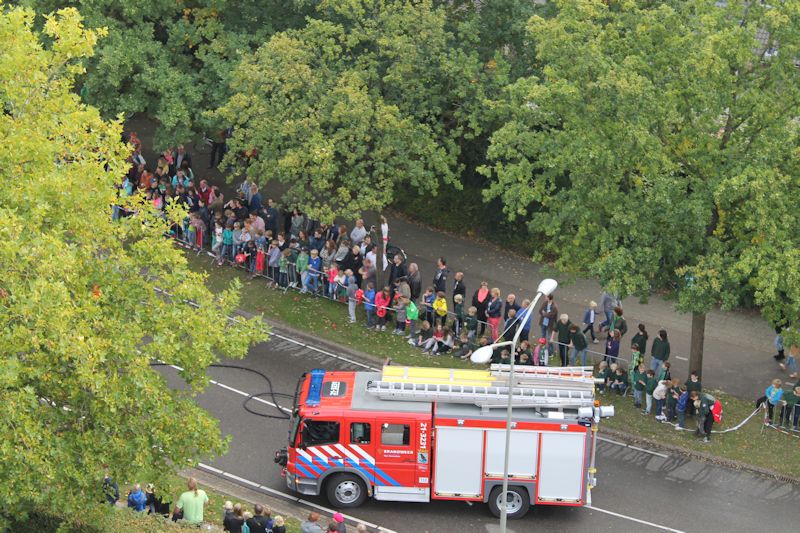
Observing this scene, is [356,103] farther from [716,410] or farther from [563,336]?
[716,410]

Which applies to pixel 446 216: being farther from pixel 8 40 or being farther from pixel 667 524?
pixel 8 40

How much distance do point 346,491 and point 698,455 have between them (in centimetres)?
803

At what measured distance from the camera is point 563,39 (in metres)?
29.6

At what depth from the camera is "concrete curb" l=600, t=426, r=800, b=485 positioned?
27.2 meters

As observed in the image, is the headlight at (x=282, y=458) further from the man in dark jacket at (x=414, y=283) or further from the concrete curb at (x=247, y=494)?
the man in dark jacket at (x=414, y=283)

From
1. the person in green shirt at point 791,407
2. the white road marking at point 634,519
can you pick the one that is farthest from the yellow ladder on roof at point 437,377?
the person in green shirt at point 791,407

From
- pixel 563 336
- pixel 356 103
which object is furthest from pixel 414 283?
pixel 356 103

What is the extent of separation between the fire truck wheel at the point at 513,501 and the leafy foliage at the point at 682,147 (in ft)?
18.0

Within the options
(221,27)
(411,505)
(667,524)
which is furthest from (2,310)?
(221,27)

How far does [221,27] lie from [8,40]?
48.0 ft

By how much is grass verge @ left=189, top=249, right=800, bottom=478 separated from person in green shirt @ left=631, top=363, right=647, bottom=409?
186 mm

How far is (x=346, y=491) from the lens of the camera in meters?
25.5

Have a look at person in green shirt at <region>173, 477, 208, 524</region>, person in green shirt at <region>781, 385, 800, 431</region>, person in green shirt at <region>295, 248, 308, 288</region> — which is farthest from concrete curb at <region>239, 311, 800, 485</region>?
person in green shirt at <region>173, 477, 208, 524</region>

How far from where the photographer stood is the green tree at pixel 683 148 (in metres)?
26.8
